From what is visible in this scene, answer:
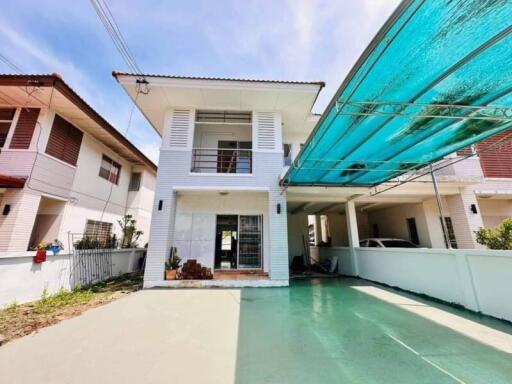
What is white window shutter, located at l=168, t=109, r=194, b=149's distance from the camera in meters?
7.53

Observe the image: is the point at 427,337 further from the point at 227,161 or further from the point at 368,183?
the point at 227,161

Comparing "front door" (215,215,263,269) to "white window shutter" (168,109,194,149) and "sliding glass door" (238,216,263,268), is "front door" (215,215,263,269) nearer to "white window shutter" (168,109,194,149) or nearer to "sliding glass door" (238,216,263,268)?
"sliding glass door" (238,216,263,268)

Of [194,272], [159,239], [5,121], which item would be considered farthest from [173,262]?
[5,121]

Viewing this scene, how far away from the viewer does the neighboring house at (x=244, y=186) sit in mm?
Answer: 6922

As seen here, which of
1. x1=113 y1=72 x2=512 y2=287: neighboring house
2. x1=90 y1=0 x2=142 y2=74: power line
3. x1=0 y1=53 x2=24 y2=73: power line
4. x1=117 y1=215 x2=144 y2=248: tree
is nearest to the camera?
x1=90 y1=0 x2=142 y2=74: power line

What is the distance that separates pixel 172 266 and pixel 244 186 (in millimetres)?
3545

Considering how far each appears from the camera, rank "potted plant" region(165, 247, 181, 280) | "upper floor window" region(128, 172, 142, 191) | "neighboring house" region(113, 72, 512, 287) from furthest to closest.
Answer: "upper floor window" region(128, 172, 142, 191)
"neighboring house" region(113, 72, 512, 287)
"potted plant" region(165, 247, 181, 280)

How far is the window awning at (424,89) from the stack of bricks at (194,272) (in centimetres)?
492

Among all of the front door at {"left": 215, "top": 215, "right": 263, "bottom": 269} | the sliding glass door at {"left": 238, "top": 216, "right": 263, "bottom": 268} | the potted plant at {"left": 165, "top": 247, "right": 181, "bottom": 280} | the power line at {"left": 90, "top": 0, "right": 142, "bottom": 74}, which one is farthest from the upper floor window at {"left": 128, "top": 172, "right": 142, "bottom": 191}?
the sliding glass door at {"left": 238, "top": 216, "right": 263, "bottom": 268}

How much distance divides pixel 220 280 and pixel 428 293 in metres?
5.53

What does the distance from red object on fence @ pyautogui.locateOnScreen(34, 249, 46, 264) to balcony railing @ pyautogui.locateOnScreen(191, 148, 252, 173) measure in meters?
4.70

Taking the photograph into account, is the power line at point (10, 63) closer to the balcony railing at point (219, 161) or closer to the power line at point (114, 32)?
the power line at point (114, 32)

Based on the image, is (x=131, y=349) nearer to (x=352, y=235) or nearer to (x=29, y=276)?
(x=29, y=276)

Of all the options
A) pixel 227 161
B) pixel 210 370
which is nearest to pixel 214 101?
pixel 227 161
